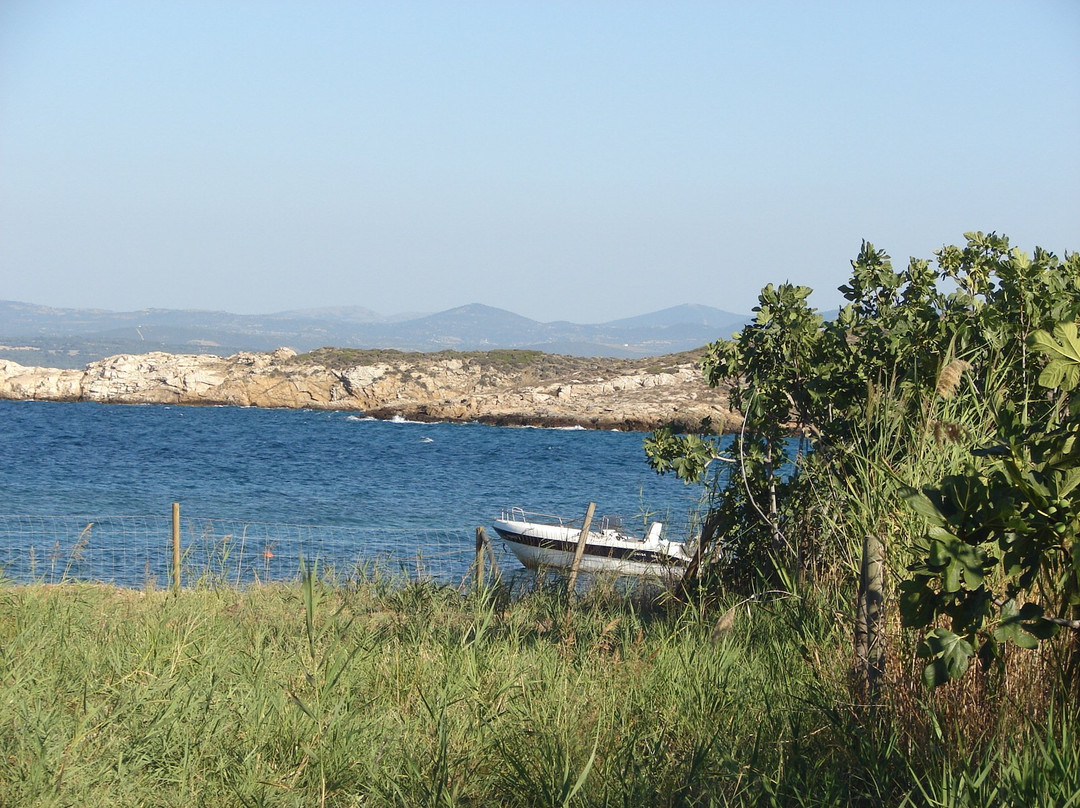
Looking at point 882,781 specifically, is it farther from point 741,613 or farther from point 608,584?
point 608,584

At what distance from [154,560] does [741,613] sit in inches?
446

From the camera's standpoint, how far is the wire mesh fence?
10.2m

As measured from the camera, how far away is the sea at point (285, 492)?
13.7 meters

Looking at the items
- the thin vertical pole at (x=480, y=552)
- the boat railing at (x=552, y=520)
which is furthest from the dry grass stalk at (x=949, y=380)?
the boat railing at (x=552, y=520)

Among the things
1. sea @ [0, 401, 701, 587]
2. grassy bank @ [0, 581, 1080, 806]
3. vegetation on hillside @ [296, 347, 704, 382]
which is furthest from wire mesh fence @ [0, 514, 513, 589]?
vegetation on hillside @ [296, 347, 704, 382]

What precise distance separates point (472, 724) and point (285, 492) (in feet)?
101

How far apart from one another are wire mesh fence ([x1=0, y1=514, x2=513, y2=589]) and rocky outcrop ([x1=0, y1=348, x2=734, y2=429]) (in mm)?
47721

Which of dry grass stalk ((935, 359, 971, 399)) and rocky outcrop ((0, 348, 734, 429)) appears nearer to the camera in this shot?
dry grass stalk ((935, 359, 971, 399))

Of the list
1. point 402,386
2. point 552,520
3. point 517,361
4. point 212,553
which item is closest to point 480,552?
point 212,553

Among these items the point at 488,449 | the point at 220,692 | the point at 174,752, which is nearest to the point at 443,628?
the point at 220,692

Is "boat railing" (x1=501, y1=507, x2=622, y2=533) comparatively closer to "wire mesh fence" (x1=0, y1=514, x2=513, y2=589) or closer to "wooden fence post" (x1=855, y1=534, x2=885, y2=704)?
"wire mesh fence" (x1=0, y1=514, x2=513, y2=589)

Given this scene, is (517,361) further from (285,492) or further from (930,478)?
(930,478)

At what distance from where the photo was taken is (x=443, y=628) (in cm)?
603

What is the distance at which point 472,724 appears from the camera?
4395 mm
